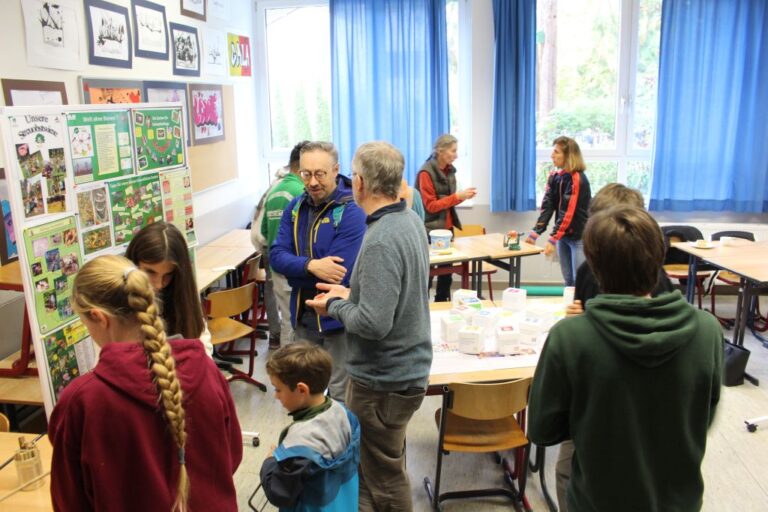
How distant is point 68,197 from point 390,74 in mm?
4028

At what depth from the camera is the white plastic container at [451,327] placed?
2.81m

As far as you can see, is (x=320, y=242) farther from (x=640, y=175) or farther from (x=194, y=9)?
(x=640, y=175)

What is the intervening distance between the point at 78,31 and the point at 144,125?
1.22 m

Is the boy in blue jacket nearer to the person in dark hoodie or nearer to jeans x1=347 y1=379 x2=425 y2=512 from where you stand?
jeans x1=347 y1=379 x2=425 y2=512

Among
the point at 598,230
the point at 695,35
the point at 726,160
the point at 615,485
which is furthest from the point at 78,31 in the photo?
the point at 726,160

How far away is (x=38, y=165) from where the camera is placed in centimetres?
202

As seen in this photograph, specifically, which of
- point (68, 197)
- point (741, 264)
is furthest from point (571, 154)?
point (68, 197)

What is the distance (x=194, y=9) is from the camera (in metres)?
4.68

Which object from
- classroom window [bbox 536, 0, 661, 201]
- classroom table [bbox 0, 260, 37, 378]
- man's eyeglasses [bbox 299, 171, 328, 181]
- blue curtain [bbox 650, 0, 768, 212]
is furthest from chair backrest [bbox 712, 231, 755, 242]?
classroom table [bbox 0, 260, 37, 378]

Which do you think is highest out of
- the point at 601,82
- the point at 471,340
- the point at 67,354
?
the point at 601,82

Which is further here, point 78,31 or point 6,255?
point 78,31

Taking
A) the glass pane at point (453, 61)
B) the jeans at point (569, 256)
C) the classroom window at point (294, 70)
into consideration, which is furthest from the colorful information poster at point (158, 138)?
the glass pane at point (453, 61)

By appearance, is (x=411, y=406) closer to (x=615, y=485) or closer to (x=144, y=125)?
(x=615, y=485)

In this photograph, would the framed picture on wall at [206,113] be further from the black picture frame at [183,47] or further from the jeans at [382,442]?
the jeans at [382,442]
